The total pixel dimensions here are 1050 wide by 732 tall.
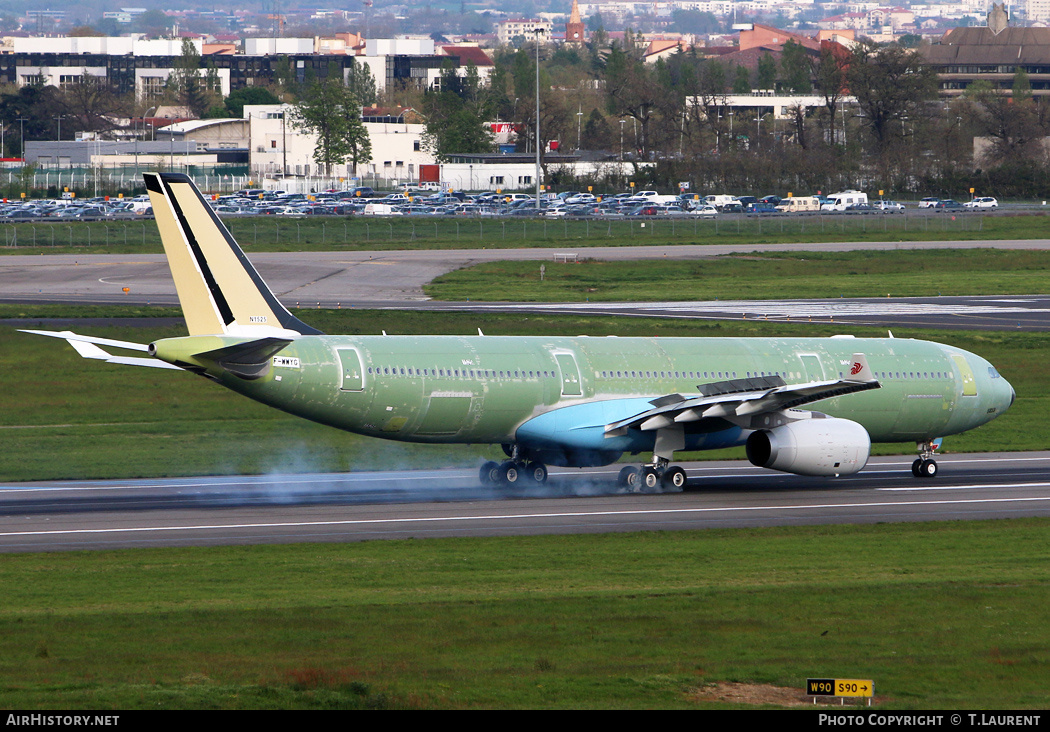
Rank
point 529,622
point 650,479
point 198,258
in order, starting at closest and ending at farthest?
point 529,622, point 198,258, point 650,479

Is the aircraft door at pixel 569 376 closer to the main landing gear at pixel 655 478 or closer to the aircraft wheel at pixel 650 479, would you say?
the main landing gear at pixel 655 478

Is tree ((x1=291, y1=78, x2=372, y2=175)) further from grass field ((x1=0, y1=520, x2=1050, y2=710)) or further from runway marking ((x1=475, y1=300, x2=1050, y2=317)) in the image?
grass field ((x1=0, y1=520, x2=1050, y2=710))

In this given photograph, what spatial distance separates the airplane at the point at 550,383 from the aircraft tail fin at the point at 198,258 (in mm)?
36

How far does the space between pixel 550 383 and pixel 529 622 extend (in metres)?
16.0

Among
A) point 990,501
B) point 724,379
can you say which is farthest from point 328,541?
point 990,501

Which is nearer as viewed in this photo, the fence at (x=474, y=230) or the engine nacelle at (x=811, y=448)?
the engine nacelle at (x=811, y=448)

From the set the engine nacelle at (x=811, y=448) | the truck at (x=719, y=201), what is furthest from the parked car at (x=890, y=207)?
the engine nacelle at (x=811, y=448)

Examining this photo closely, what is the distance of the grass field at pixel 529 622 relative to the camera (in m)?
17.8

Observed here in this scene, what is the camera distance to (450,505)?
35.3m

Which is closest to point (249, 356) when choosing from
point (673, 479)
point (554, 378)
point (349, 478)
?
point (349, 478)

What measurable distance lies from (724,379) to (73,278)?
59.0 meters

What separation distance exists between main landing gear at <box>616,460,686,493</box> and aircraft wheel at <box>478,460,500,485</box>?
12.3 feet

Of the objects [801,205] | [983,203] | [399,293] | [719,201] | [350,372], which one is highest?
[719,201]

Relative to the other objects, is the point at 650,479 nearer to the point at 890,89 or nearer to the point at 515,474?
the point at 515,474
